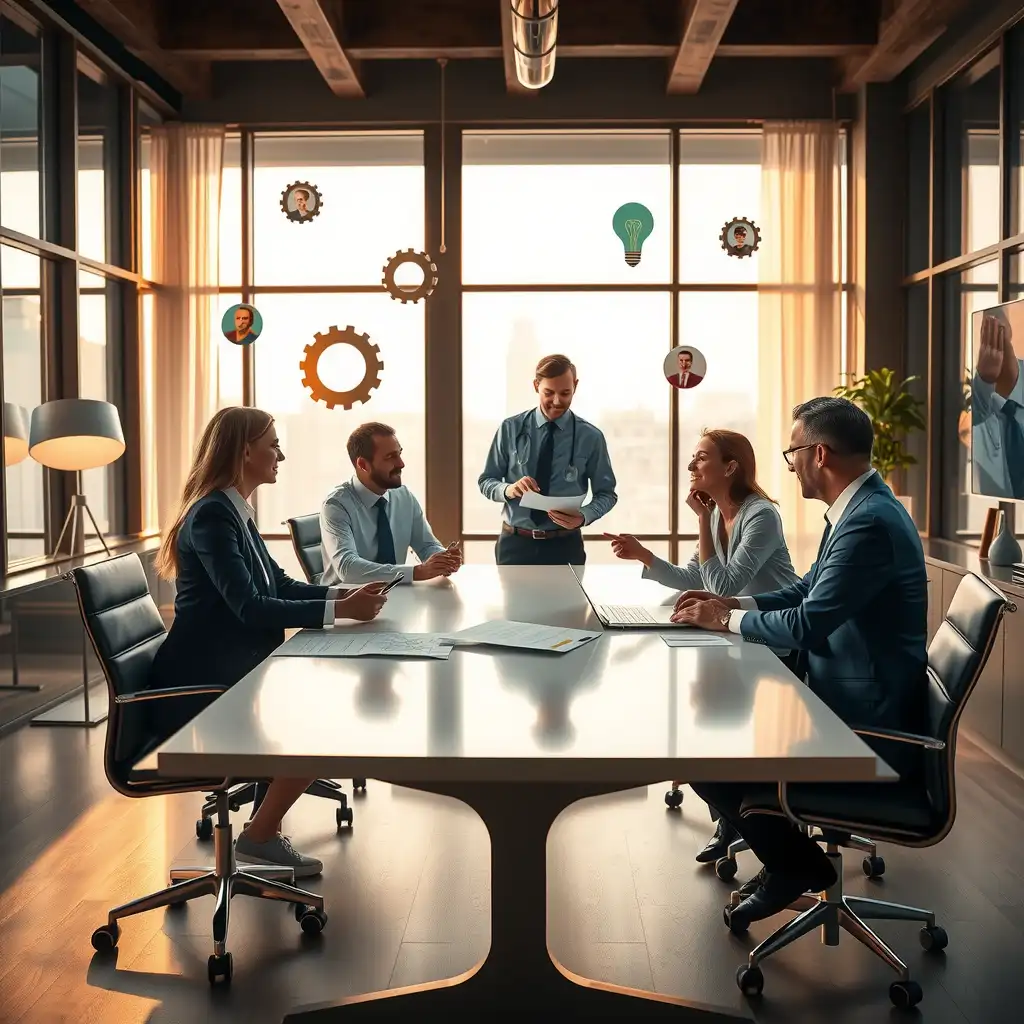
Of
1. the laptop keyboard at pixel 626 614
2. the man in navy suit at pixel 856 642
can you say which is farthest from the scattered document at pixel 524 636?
the man in navy suit at pixel 856 642

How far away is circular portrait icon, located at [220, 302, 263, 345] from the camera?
6746 millimetres

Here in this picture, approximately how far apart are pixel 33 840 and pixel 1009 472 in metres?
3.98

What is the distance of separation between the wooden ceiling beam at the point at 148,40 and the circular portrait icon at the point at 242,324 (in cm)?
142

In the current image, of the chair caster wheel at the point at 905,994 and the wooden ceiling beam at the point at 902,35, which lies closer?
the chair caster wheel at the point at 905,994

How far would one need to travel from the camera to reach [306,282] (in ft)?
23.4

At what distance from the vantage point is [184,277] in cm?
695

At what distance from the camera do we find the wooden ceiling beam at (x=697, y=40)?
18.0 feet

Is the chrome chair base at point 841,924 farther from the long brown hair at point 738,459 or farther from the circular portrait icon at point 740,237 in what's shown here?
the circular portrait icon at point 740,237

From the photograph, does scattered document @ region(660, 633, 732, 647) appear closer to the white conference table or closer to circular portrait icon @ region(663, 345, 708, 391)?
the white conference table

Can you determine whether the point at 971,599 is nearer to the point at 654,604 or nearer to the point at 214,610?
the point at 654,604

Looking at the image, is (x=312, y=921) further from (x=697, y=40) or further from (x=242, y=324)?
(x=697, y=40)

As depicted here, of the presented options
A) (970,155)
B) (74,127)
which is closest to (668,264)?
(970,155)

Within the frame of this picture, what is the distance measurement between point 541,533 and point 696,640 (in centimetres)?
217

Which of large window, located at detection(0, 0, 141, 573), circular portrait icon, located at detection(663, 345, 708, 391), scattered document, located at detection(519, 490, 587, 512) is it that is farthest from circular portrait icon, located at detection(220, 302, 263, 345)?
scattered document, located at detection(519, 490, 587, 512)
